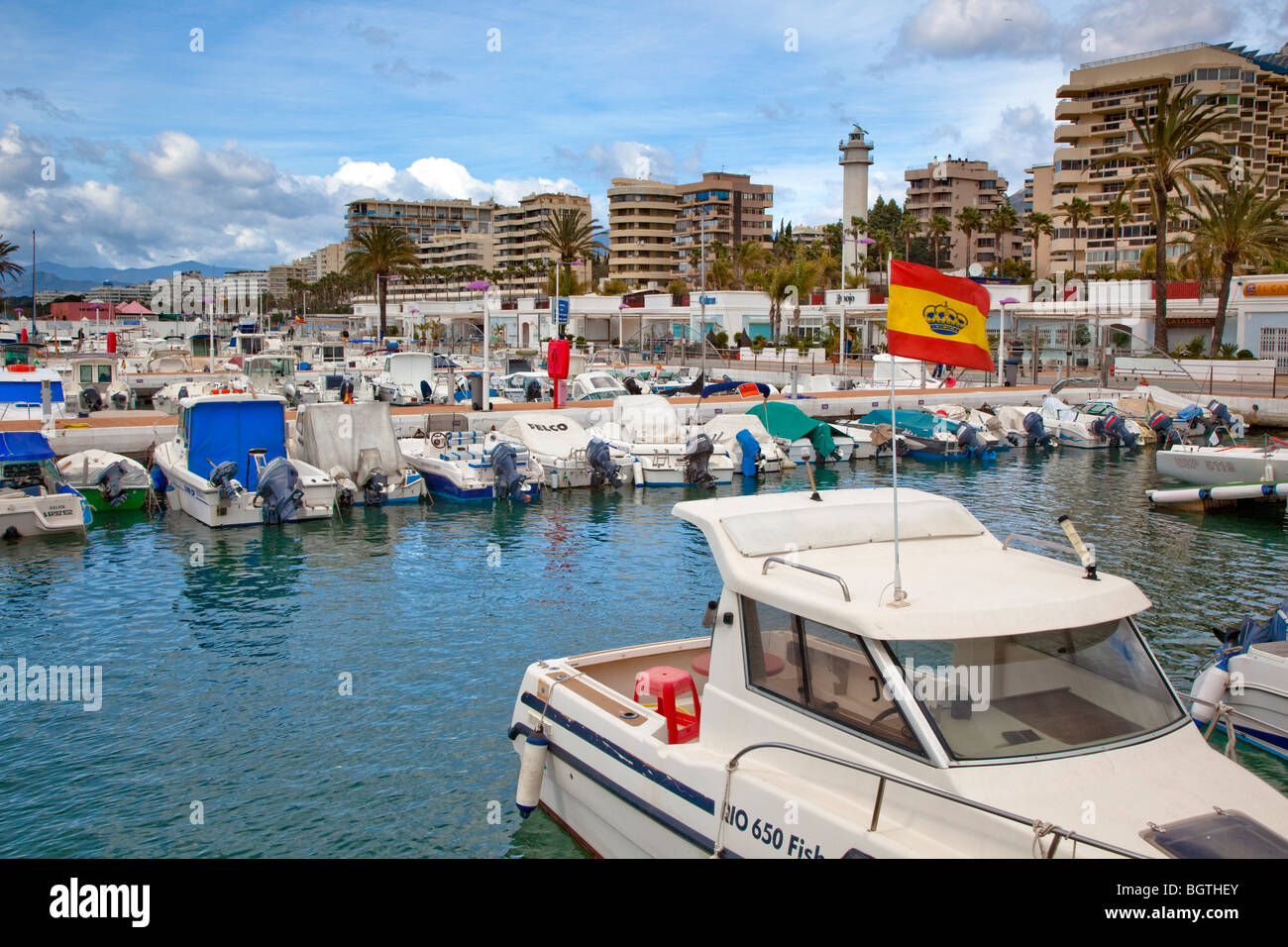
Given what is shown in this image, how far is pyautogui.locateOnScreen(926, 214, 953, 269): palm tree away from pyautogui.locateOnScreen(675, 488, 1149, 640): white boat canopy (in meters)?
127

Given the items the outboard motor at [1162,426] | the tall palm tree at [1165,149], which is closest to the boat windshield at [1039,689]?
the outboard motor at [1162,426]

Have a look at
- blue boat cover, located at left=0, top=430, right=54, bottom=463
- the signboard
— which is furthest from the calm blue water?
the signboard

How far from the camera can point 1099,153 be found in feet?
348

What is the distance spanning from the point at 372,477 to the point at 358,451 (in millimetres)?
1205

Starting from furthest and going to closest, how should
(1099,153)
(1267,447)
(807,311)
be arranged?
1. (1099,153)
2. (807,311)
3. (1267,447)

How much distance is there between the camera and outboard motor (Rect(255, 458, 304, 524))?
25312mm

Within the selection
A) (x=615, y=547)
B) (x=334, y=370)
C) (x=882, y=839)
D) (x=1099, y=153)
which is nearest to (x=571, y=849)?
(x=882, y=839)

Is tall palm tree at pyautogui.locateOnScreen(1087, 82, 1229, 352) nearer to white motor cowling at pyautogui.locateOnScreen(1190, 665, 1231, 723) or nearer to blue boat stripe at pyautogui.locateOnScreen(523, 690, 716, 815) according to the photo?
white motor cowling at pyautogui.locateOnScreen(1190, 665, 1231, 723)

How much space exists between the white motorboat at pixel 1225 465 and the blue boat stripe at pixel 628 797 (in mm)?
24986

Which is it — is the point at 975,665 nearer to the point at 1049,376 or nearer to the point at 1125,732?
the point at 1125,732

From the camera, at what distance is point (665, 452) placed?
32031 mm

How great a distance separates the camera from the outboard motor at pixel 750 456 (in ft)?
109

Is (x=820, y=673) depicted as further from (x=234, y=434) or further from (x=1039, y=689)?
(x=234, y=434)
